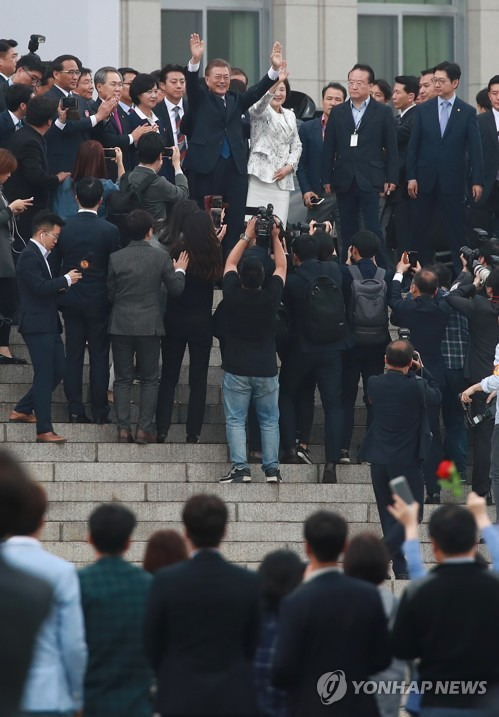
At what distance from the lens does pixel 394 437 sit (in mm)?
11375

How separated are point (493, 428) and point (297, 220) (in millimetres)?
4053

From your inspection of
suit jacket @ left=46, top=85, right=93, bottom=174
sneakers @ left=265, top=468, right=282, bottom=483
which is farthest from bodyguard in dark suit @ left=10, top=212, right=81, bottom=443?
suit jacket @ left=46, top=85, right=93, bottom=174

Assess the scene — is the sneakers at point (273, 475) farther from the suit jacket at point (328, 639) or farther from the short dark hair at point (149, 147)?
the suit jacket at point (328, 639)

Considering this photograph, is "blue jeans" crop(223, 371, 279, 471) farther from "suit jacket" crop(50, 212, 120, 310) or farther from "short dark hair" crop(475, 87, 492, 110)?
"short dark hair" crop(475, 87, 492, 110)

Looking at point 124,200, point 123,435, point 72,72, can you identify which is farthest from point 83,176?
point 123,435

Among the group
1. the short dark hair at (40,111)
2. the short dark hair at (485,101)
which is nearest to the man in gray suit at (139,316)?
the short dark hair at (40,111)

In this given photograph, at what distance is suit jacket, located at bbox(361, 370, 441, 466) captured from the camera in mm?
11352

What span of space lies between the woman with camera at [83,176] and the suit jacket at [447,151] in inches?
115

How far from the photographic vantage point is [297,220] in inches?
636

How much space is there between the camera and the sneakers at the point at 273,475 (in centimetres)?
1238

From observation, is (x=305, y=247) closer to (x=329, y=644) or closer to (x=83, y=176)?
(x=83, y=176)

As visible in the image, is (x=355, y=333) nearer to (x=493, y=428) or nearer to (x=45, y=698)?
(x=493, y=428)

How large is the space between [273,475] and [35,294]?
7.17ft

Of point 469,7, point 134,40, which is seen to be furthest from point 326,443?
point 469,7
